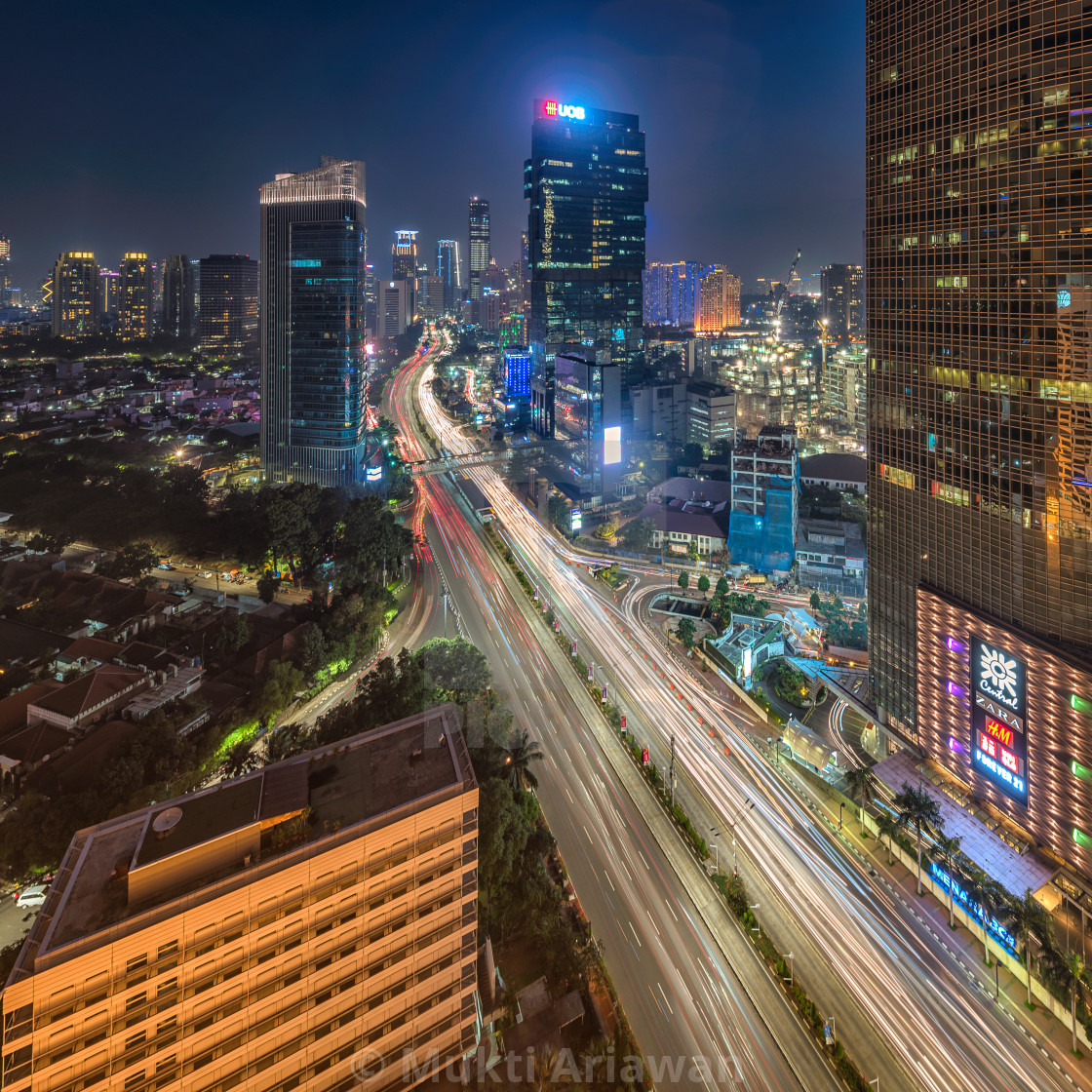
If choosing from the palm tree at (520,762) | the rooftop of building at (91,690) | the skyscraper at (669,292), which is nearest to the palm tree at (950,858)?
the palm tree at (520,762)

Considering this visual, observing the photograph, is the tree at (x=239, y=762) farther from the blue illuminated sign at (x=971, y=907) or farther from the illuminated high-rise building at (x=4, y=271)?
the illuminated high-rise building at (x=4, y=271)

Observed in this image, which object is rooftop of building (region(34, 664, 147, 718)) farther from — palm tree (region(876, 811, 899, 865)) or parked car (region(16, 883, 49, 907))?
palm tree (region(876, 811, 899, 865))

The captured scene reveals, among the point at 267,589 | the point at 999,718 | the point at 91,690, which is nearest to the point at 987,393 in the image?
the point at 999,718

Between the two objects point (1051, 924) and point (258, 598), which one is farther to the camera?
point (258, 598)

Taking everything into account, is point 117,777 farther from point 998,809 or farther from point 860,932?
point 998,809

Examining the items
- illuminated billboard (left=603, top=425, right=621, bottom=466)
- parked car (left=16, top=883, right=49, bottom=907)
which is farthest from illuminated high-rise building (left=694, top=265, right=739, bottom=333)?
parked car (left=16, top=883, right=49, bottom=907)

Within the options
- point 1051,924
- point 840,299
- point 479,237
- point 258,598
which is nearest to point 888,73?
point 1051,924
